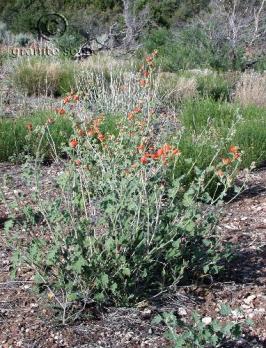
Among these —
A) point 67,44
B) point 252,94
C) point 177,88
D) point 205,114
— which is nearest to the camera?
point 205,114

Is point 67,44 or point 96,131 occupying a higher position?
point 96,131

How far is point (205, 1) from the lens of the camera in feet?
79.2

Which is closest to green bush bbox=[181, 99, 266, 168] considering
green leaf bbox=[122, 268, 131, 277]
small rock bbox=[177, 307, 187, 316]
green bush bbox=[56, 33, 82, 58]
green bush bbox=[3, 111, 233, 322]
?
green bush bbox=[3, 111, 233, 322]

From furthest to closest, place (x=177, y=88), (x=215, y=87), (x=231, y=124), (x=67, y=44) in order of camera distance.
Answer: (x=67, y=44)
(x=215, y=87)
(x=177, y=88)
(x=231, y=124)

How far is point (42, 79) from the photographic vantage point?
339 inches

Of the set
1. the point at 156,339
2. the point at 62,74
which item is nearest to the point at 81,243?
the point at 156,339

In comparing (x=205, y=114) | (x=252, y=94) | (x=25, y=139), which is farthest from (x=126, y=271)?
(x=252, y=94)

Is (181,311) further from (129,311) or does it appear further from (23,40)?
(23,40)

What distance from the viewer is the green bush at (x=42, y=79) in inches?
333

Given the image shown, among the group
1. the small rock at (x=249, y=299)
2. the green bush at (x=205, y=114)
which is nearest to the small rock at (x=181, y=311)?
the small rock at (x=249, y=299)

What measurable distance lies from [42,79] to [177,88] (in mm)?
2009

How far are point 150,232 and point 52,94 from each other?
5.88m

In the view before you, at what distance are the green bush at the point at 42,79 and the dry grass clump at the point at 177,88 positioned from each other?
4.28ft

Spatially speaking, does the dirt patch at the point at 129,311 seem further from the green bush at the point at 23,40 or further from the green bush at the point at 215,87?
the green bush at the point at 23,40
